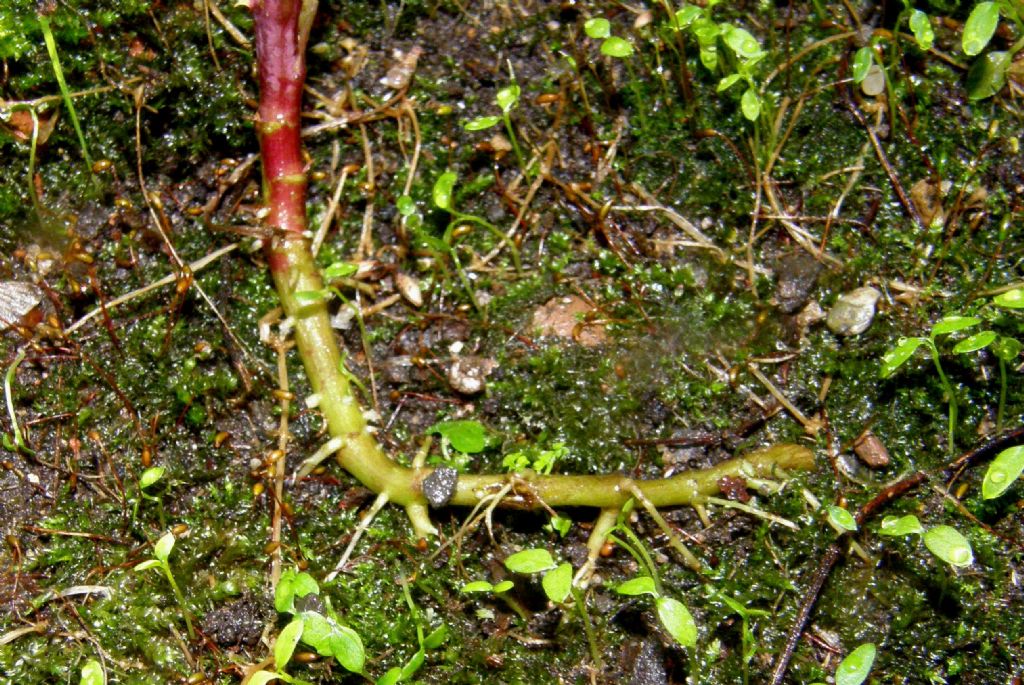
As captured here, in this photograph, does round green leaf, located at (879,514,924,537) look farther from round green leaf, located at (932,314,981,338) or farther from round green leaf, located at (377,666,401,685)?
round green leaf, located at (377,666,401,685)

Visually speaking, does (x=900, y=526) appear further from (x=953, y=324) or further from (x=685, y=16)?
(x=685, y=16)

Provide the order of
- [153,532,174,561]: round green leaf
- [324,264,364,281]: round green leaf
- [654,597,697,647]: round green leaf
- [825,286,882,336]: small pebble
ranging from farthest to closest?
[825,286,882,336]: small pebble
[324,264,364,281]: round green leaf
[153,532,174,561]: round green leaf
[654,597,697,647]: round green leaf

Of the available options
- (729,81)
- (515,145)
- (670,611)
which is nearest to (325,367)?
(515,145)

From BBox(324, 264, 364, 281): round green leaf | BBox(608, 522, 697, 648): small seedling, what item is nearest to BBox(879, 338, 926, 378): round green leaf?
BBox(608, 522, 697, 648): small seedling

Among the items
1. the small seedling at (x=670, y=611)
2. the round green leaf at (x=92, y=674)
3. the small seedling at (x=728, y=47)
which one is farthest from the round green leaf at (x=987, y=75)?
A: the round green leaf at (x=92, y=674)

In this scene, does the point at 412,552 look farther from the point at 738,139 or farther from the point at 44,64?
the point at 44,64
